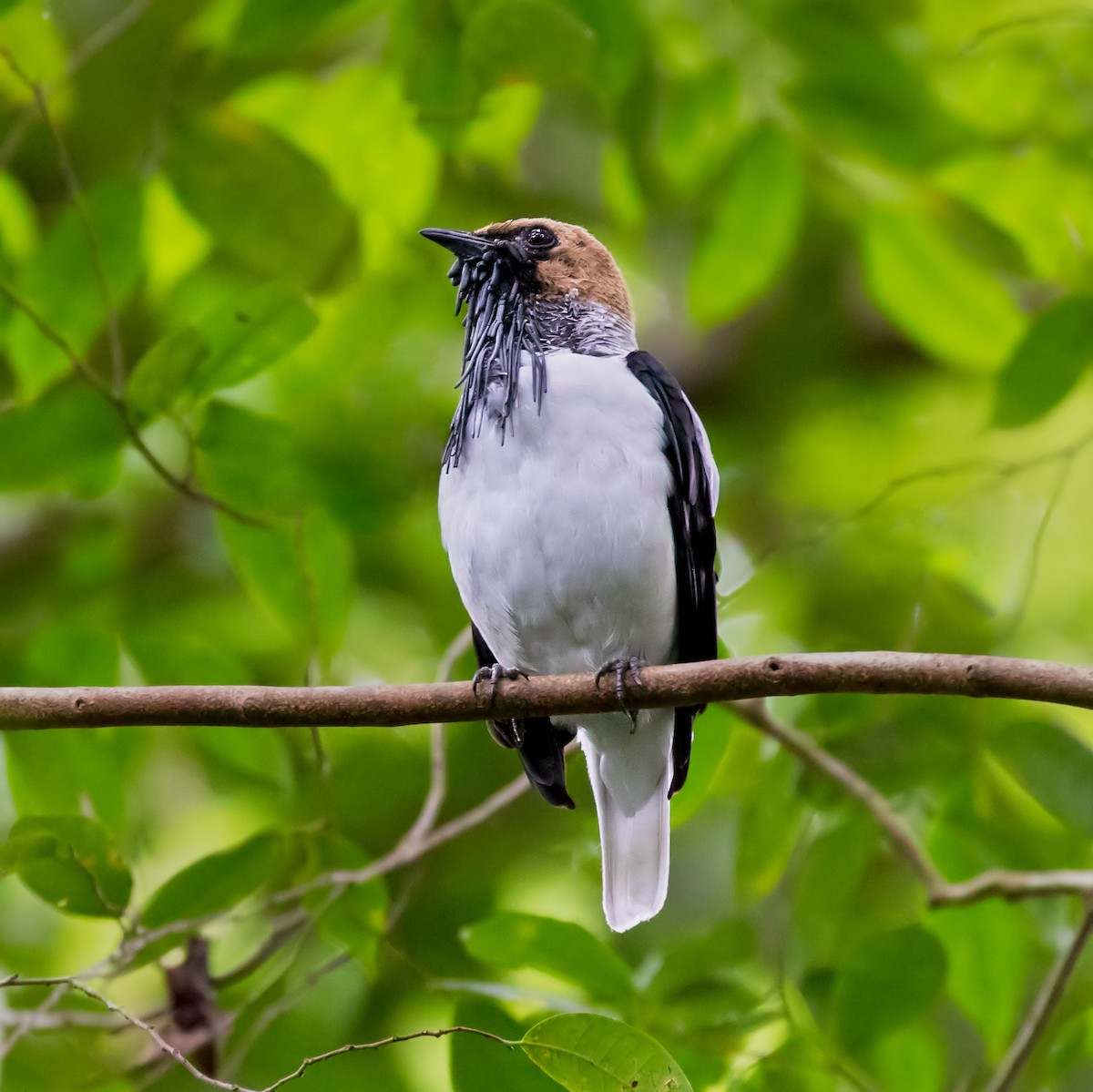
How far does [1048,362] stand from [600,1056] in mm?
2085

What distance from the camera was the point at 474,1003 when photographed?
123 inches

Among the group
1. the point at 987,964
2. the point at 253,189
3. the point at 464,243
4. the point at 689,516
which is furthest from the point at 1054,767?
the point at 253,189

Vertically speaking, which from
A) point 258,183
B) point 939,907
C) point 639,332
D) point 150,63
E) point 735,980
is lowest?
point 735,980

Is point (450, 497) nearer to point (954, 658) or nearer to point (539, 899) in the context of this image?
point (954, 658)

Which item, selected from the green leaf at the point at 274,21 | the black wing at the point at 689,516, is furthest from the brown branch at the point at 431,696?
the green leaf at the point at 274,21

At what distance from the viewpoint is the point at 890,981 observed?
308 centimetres

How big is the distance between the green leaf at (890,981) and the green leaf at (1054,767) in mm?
421

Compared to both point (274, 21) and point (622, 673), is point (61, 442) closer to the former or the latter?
point (274, 21)

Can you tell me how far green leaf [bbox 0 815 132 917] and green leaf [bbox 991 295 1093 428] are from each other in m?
2.36

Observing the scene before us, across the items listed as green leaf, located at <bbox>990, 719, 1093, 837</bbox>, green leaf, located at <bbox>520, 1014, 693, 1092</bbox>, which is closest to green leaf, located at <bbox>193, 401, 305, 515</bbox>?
green leaf, located at <bbox>520, 1014, 693, 1092</bbox>

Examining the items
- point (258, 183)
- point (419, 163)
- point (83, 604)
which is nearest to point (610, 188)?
point (419, 163)

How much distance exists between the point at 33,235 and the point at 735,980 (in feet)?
10.4

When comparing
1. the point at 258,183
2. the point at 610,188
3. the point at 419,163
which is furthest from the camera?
the point at 610,188

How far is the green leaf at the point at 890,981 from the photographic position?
3072 mm
